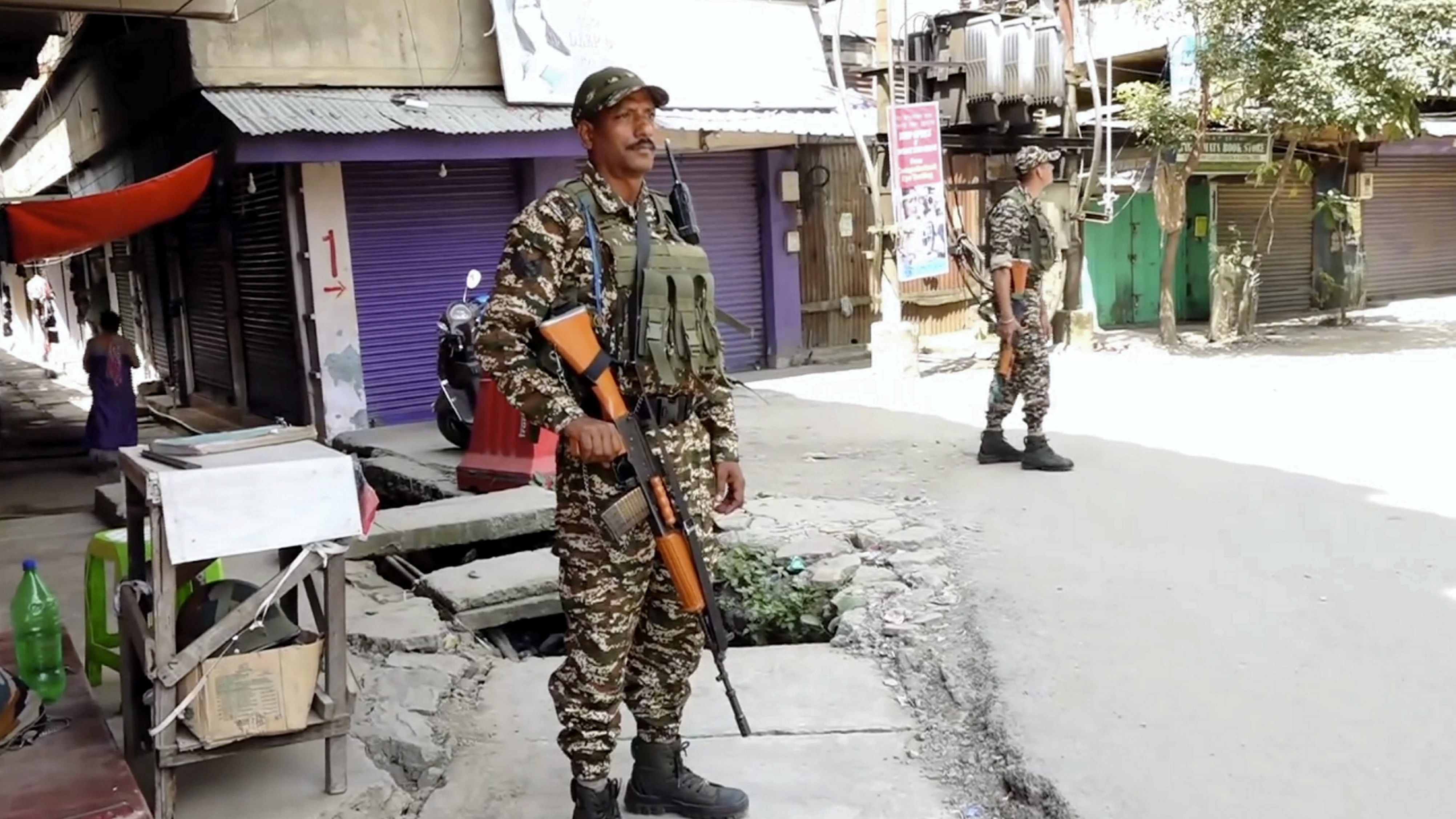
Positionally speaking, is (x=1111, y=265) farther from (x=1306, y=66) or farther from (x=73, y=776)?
(x=73, y=776)

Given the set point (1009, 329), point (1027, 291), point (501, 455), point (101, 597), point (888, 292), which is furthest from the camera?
point (888, 292)

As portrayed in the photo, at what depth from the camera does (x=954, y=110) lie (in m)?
12.5

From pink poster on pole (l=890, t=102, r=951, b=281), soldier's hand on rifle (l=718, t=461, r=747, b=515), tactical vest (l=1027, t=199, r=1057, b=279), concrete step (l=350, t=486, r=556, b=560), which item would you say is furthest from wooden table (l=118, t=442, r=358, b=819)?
pink poster on pole (l=890, t=102, r=951, b=281)

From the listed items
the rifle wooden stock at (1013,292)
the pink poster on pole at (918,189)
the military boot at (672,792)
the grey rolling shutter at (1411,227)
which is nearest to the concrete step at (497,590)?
the military boot at (672,792)

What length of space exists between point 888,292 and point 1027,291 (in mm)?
4540

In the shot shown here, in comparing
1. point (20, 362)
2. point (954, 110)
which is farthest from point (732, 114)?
point (20, 362)

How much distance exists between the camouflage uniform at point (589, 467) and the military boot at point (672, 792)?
6.7 inches

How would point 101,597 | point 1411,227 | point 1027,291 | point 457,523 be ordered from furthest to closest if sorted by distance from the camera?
1. point 1411,227
2. point 1027,291
3. point 457,523
4. point 101,597

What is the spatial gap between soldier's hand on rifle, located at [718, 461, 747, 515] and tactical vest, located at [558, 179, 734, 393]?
312mm

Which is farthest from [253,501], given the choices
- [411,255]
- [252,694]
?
[411,255]

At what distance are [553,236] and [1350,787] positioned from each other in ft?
7.83

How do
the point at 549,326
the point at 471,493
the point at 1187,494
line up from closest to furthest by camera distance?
the point at 549,326, the point at 1187,494, the point at 471,493

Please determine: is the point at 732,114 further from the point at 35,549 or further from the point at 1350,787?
the point at 1350,787

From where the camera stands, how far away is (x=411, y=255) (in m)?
9.75
